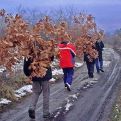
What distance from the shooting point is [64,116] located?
13.3 meters

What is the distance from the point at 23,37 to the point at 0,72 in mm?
9498

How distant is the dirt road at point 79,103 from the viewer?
1345cm

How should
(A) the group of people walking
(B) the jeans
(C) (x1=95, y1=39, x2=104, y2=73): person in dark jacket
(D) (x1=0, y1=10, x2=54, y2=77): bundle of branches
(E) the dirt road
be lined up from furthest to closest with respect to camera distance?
1. (C) (x1=95, y1=39, x2=104, y2=73): person in dark jacket
2. (E) the dirt road
3. (B) the jeans
4. (A) the group of people walking
5. (D) (x1=0, y1=10, x2=54, y2=77): bundle of branches

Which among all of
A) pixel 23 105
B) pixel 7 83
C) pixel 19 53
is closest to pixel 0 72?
pixel 7 83

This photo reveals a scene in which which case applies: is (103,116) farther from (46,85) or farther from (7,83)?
(7,83)

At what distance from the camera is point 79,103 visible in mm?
15531

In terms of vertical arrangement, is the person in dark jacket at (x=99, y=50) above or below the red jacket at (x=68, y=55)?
below

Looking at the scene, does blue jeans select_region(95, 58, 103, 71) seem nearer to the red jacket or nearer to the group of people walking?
the group of people walking

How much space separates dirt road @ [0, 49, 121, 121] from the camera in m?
13.4

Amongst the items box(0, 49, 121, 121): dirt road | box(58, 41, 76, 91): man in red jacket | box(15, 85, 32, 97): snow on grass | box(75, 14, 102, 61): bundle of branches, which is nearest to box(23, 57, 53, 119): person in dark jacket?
box(0, 49, 121, 121): dirt road

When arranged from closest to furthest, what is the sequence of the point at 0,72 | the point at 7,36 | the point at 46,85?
1. the point at 7,36
2. the point at 46,85
3. the point at 0,72

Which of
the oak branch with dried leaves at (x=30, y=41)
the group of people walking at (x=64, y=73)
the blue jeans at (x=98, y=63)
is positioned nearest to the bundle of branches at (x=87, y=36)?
the group of people walking at (x=64, y=73)

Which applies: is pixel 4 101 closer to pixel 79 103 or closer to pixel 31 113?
pixel 79 103

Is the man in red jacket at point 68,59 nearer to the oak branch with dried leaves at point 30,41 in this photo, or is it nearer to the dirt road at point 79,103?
the dirt road at point 79,103
